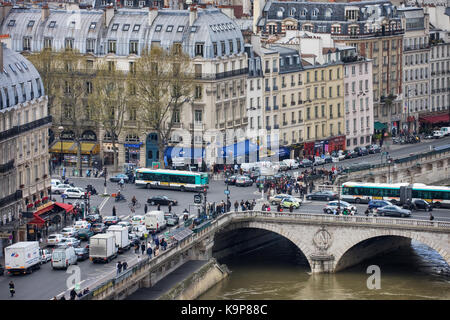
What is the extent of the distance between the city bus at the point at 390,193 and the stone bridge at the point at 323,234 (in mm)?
9472

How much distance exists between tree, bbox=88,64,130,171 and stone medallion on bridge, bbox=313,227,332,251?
37.6 m

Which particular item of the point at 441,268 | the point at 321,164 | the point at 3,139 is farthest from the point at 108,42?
the point at 441,268

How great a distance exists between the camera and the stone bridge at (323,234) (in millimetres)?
132250

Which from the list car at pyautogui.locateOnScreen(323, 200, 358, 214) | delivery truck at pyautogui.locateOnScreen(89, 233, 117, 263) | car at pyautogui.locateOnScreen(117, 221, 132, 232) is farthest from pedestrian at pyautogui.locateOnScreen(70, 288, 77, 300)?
car at pyautogui.locateOnScreen(323, 200, 358, 214)

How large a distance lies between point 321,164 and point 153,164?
2097 centimetres

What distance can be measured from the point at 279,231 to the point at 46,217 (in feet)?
70.4

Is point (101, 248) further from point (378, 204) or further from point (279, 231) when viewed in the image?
point (378, 204)

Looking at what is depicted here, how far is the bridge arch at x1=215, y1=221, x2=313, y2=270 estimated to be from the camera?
13638 cm

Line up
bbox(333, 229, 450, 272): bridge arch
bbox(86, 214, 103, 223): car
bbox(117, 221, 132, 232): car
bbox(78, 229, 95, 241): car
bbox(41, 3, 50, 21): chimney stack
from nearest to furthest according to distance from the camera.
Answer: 1. bbox(78, 229, 95, 241): car
2. bbox(333, 229, 450, 272): bridge arch
3. bbox(117, 221, 132, 232): car
4. bbox(86, 214, 103, 223): car
5. bbox(41, 3, 50, 21): chimney stack

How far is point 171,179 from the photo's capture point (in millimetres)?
156250

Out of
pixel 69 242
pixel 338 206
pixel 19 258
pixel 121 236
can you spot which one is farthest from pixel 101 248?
pixel 338 206

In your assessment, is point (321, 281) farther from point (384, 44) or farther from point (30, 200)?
point (384, 44)

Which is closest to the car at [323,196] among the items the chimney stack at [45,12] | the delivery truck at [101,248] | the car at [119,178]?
the car at [119,178]

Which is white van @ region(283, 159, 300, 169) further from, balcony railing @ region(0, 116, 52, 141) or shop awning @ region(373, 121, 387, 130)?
balcony railing @ region(0, 116, 52, 141)
